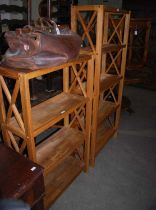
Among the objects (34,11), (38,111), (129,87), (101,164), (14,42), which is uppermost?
(34,11)

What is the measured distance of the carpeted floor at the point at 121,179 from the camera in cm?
171

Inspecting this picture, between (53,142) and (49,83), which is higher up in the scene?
(49,83)

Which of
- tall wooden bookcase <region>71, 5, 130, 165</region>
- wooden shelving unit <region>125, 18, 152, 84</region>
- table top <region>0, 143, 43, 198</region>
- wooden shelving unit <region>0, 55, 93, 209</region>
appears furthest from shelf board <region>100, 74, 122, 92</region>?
wooden shelving unit <region>125, 18, 152, 84</region>

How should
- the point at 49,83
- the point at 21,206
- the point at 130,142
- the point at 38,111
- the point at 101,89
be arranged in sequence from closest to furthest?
1. the point at 21,206
2. the point at 38,111
3. the point at 101,89
4. the point at 130,142
5. the point at 49,83

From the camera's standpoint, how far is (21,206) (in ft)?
2.77

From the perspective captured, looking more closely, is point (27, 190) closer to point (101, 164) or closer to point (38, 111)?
point (38, 111)

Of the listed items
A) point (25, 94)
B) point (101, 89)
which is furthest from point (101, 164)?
point (25, 94)

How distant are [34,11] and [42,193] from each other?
3683 millimetres

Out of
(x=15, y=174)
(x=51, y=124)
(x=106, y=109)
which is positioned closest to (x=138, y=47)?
(x=106, y=109)

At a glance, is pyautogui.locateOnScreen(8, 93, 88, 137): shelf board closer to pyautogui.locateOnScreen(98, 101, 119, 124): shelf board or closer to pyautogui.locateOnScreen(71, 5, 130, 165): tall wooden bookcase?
pyautogui.locateOnScreen(71, 5, 130, 165): tall wooden bookcase

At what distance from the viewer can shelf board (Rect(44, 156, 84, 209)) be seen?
A: 168cm

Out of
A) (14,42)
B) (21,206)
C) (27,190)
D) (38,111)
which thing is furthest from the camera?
(38,111)

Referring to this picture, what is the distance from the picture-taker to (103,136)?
7.86 ft

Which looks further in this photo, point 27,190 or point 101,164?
point 101,164
